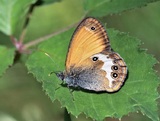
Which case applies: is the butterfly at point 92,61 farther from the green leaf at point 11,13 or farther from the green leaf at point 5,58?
the green leaf at point 11,13

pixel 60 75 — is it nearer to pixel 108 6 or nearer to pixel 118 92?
pixel 118 92

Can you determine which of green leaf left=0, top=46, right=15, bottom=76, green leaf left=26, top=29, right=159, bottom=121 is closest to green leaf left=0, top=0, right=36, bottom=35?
green leaf left=0, top=46, right=15, bottom=76

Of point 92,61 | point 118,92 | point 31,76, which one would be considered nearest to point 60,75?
point 92,61

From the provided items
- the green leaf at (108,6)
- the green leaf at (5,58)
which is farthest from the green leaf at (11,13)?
the green leaf at (108,6)

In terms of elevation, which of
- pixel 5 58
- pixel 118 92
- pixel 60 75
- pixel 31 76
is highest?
pixel 5 58

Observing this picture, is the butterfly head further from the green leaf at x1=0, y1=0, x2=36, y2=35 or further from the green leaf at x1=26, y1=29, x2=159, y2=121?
the green leaf at x1=0, y1=0, x2=36, y2=35

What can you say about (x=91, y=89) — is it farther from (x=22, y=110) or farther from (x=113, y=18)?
(x=113, y=18)
